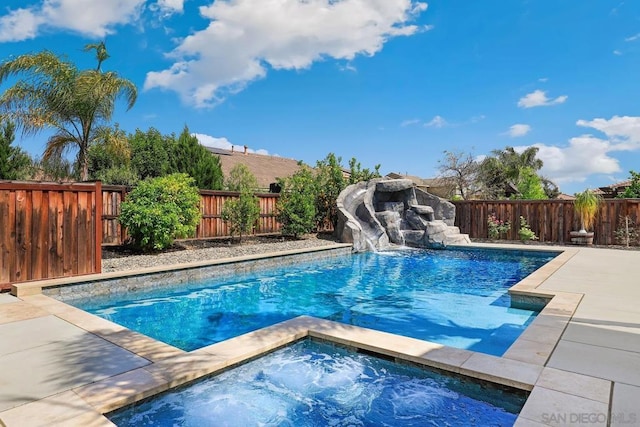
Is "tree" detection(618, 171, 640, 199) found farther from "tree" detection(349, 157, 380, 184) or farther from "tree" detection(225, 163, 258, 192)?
"tree" detection(225, 163, 258, 192)

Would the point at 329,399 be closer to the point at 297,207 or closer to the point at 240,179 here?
the point at 297,207

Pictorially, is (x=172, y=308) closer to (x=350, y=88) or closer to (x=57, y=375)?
(x=57, y=375)

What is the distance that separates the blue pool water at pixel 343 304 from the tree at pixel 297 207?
11.5 feet

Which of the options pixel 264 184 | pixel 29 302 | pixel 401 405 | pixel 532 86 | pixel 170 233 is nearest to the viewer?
pixel 401 405

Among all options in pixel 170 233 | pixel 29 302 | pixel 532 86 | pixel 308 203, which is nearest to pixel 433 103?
pixel 532 86

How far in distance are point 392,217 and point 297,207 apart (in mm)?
3916

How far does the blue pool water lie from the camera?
505 cm

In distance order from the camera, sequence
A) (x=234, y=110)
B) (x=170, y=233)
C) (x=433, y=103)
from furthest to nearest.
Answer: (x=234, y=110) → (x=433, y=103) → (x=170, y=233)

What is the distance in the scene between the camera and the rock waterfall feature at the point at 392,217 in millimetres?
13859

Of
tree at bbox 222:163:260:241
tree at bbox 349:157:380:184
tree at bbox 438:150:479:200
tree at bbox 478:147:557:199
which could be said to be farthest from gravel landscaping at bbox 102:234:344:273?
tree at bbox 478:147:557:199

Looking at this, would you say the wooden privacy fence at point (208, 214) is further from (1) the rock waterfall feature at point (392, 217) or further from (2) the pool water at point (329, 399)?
(2) the pool water at point (329, 399)

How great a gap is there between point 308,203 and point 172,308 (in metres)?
8.14

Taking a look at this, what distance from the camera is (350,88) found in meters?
16.8

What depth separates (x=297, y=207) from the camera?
536 inches
